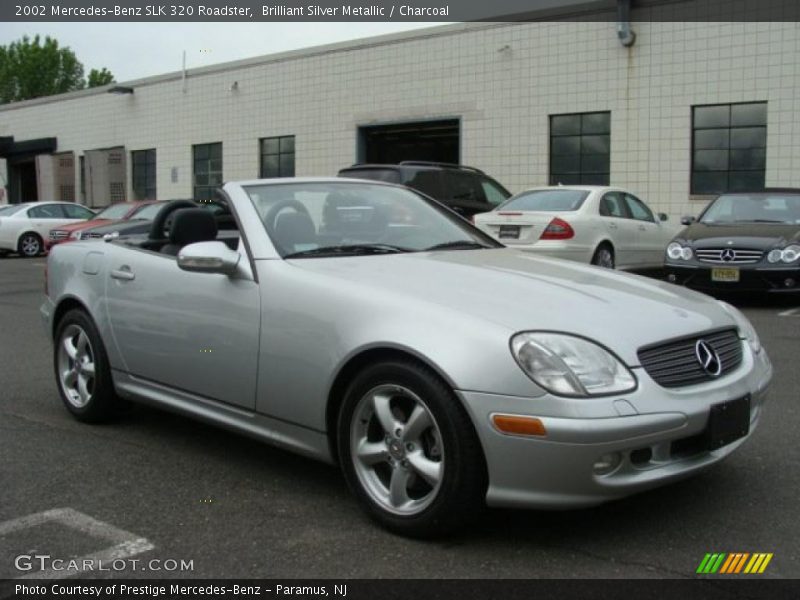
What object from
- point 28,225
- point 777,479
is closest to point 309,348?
point 777,479

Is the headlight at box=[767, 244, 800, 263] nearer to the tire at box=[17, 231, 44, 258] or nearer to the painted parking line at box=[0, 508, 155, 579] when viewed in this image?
the painted parking line at box=[0, 508, 155, 579]

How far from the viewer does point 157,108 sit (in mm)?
26359

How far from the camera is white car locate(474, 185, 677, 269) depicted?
35.2ft

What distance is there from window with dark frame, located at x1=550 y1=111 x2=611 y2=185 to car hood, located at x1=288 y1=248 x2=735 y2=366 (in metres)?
13.7

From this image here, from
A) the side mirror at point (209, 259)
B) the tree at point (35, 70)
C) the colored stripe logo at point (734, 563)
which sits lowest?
the colored stripe logo at point (734, 563)

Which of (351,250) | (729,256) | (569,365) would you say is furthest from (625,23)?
(569,365)

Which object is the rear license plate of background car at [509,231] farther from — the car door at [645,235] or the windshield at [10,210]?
the windshield at [10,210]

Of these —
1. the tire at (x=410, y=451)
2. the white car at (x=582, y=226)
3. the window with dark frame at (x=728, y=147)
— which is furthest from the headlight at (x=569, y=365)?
the window with dark frame at (x=728, y=147)

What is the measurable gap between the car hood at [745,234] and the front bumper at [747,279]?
0.99 ft

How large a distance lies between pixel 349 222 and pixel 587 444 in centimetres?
185

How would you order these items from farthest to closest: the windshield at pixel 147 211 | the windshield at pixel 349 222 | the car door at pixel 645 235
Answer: the windshield at pixel 147 211
the car door at pixel 645 235
the windshield at pixel 349 222

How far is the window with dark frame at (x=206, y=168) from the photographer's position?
80.9 ft

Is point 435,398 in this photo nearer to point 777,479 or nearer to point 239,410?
point 239,410

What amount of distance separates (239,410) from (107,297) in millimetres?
1349
